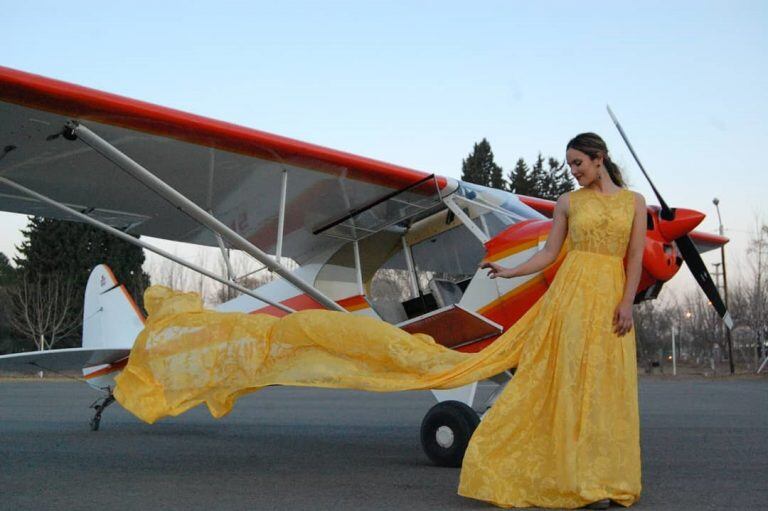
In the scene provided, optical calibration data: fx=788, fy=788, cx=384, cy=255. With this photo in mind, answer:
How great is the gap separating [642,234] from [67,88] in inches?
177

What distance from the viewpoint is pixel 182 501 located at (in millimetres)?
4480

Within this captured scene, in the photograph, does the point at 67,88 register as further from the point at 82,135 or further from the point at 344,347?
the point at 344,347

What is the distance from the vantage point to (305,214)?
27.2 feet

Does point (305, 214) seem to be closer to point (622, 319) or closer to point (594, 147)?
point (594, 147)

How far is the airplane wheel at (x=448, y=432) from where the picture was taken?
6129mm

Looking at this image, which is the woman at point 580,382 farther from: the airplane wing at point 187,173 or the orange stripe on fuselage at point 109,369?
the orange stripe on fuselage at point 109,369

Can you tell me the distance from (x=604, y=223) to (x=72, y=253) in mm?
42015

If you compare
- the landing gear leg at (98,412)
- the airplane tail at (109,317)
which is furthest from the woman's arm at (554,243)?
the airplane tail at (109,317)

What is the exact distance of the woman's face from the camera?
14.4ft

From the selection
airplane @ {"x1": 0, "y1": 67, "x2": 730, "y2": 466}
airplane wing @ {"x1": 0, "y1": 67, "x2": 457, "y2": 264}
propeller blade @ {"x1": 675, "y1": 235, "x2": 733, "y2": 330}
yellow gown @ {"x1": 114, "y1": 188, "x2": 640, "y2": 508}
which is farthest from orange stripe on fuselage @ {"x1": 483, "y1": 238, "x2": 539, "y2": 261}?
yellow gown @ {"x1": 114, "y1": 188, "x2": 640, "y2": 508}

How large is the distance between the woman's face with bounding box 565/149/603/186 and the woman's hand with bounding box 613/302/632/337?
74 centimetres

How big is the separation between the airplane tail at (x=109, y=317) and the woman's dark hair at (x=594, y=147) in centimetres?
753

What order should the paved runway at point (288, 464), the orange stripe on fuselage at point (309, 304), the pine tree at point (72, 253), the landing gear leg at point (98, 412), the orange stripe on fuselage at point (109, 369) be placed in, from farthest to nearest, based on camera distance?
the pine tree at point (72, 253)
the orange stripe on fuselage at point (109, 369)
the landing gear leg at point (98, 412)
the orange stripe on fuselage at point (309, 304)
the paved runway at point (288, 464)

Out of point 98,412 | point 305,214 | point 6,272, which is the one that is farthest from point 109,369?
point 6,272
